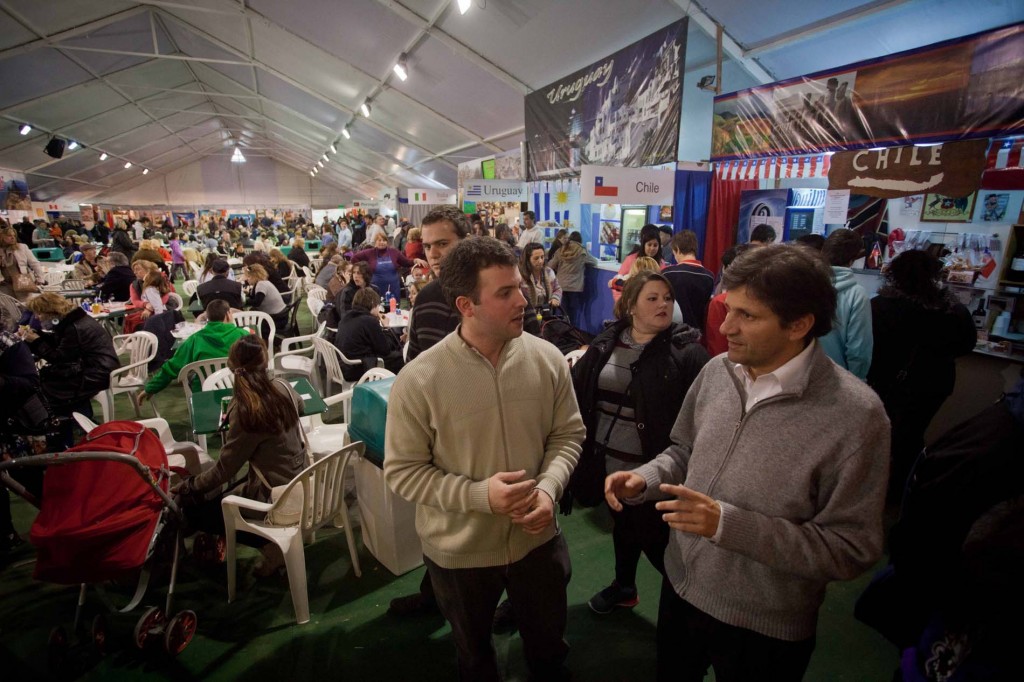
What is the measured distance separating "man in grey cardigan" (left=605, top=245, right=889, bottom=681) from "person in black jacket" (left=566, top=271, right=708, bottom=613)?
0.69 m

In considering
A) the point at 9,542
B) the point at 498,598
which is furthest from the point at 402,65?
the point at 498,598

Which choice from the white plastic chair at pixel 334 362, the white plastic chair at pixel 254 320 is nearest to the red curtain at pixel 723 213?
the white plastic chair at pixel 334 362

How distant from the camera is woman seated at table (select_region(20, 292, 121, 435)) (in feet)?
11.8

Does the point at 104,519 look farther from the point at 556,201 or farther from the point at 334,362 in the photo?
the point at 556,201

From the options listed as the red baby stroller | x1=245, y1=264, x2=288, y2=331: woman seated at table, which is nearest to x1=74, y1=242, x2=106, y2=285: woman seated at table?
x1=245, y1=264, x2=288, y2=331: woman seated at table

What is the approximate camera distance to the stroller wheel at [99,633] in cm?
220

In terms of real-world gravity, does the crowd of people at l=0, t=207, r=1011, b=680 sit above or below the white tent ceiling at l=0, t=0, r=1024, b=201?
below

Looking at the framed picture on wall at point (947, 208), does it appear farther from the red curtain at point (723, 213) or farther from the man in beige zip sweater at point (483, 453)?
the man in beige zip sweater at point (483, 453)

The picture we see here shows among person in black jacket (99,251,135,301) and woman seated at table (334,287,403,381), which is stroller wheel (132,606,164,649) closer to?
woman seated at table (334,287,403,381)

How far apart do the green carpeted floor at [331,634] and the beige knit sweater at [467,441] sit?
1.11 metres

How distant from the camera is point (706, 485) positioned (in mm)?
1289

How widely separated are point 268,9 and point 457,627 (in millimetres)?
10218

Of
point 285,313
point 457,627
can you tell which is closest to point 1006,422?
point 457,627

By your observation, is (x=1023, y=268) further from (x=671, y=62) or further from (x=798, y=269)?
(x=798, y=269)
